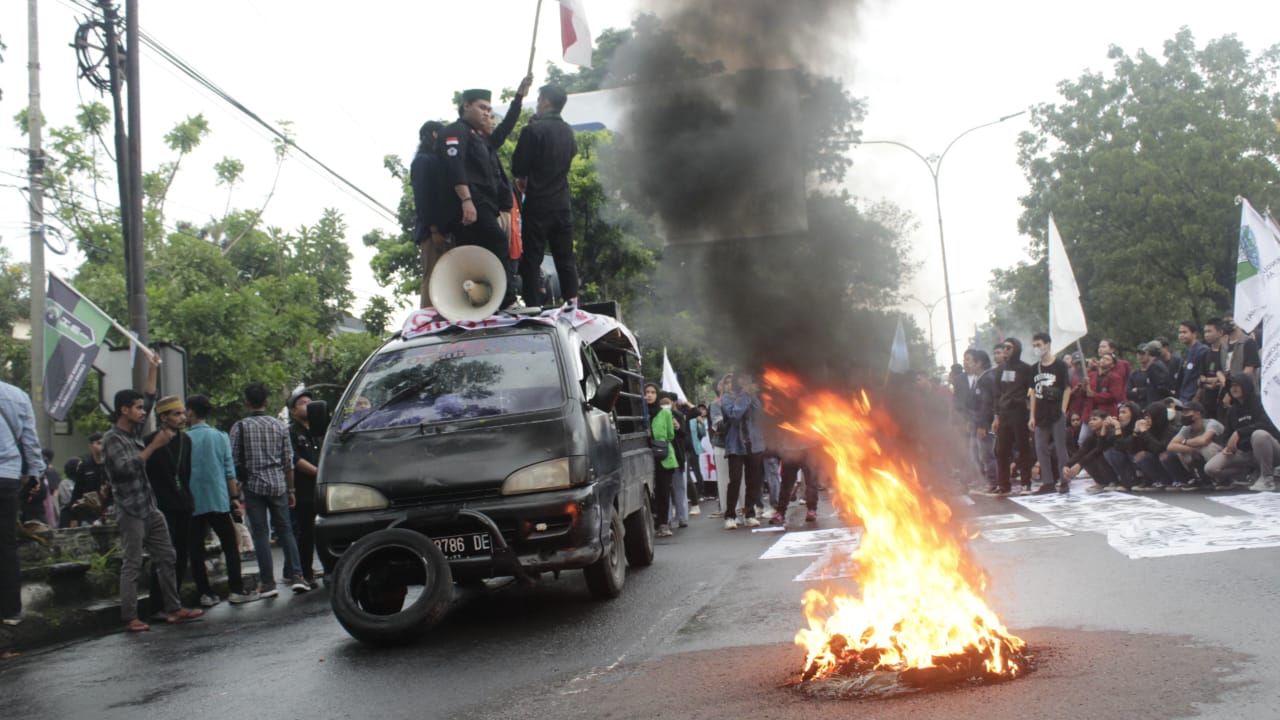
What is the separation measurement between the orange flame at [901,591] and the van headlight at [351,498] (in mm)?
2795

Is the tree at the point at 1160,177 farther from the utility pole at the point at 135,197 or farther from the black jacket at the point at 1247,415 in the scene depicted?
the utility pole at the point at 135,197

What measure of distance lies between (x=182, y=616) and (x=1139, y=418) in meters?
10.7

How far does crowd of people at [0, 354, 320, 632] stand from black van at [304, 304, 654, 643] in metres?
2.01

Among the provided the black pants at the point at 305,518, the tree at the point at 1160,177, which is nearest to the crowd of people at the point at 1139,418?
Answer: the black pants at the point at 305,518

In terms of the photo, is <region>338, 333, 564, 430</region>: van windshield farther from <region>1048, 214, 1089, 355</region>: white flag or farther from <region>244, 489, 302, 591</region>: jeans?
<region>1048, 214, 1089, 355</region>: white flag

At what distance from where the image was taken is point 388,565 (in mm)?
6812

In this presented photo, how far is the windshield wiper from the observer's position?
24.2ft

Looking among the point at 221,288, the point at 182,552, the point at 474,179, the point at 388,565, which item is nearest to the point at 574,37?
the point at 474,179

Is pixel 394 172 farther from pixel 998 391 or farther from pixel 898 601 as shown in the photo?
pixel 898 601

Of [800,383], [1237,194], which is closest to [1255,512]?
[800,383]

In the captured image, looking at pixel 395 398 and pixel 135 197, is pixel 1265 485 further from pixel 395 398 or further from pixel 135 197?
pixel 135 197

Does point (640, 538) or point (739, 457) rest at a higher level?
point (739, 457)

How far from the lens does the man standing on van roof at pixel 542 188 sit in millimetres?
10617

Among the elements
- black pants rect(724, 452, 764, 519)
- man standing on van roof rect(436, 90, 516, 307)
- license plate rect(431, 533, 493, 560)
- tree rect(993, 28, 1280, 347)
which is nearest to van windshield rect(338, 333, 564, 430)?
license plate rect(431, 533, 493, 560)
